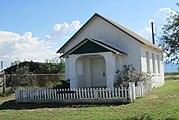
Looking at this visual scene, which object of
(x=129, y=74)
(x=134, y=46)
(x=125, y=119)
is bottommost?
(x=125, y=119)

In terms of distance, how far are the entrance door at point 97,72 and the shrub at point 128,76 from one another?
268cm

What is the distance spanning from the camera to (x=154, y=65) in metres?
30.4

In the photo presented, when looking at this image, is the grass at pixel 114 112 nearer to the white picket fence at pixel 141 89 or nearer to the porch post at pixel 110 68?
the white picket fence at pixel 141 89

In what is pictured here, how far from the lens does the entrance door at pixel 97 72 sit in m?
26.1

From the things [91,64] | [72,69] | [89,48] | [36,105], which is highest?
[89,48]

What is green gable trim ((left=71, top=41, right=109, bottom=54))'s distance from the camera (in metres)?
22.8

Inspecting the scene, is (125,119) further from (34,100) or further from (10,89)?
(10,89)

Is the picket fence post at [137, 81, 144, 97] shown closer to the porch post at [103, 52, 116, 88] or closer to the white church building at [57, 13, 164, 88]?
the porch post at [103, 52, 116, 88]

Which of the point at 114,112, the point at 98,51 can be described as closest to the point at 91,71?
the point at 98,51

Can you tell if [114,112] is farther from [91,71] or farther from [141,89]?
[91,71]

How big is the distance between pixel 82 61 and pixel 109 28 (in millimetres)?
3426

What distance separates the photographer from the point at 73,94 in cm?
1980

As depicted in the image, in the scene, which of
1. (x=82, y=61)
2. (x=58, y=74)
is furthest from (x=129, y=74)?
(x=58, y=74)

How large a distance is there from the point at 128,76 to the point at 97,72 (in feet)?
13.8
